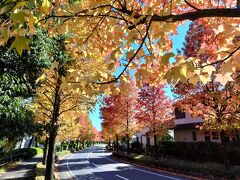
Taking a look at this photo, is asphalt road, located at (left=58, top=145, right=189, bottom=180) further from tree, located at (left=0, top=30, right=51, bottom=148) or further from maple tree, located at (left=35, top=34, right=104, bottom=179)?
tree, located at (left=0, top=30, right=51, bottom=148)

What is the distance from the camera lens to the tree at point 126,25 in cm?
257

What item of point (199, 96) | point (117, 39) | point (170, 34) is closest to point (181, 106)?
point (199, 96)

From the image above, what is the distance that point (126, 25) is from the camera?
4512mm

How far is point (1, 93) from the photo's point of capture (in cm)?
1062

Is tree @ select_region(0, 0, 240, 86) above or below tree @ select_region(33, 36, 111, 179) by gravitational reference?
below

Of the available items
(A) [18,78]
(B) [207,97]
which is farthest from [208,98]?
(A) [18,78]

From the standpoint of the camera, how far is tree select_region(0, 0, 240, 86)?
2572mm

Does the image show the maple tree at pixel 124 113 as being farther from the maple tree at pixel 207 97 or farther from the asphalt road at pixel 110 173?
the maple tree at pixel 207 97

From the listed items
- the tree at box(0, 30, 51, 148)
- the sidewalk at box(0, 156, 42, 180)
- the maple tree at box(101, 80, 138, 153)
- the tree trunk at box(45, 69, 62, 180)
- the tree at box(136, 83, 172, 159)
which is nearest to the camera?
the tree at box(0, 30, 51, 148)

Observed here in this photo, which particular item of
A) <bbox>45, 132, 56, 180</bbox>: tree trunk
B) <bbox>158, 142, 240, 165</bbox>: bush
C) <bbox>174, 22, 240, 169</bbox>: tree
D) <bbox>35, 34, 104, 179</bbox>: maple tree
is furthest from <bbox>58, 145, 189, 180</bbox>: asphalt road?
<bbox>35, 34, 104, 179</bbox>: maple tree

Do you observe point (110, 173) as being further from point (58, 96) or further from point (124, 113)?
point (124, 113)

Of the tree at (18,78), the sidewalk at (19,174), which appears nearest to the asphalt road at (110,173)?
the sidewalk at (19,174)

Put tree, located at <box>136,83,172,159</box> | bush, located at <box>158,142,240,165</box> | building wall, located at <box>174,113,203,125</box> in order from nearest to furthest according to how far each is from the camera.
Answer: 1. bush, located at <box>158,142,240,165</box>
2. tree, located at <box>136,83,172,159</box>
3. building wall, located at <box>174,113,203,125</box>

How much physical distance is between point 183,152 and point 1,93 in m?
23.1
